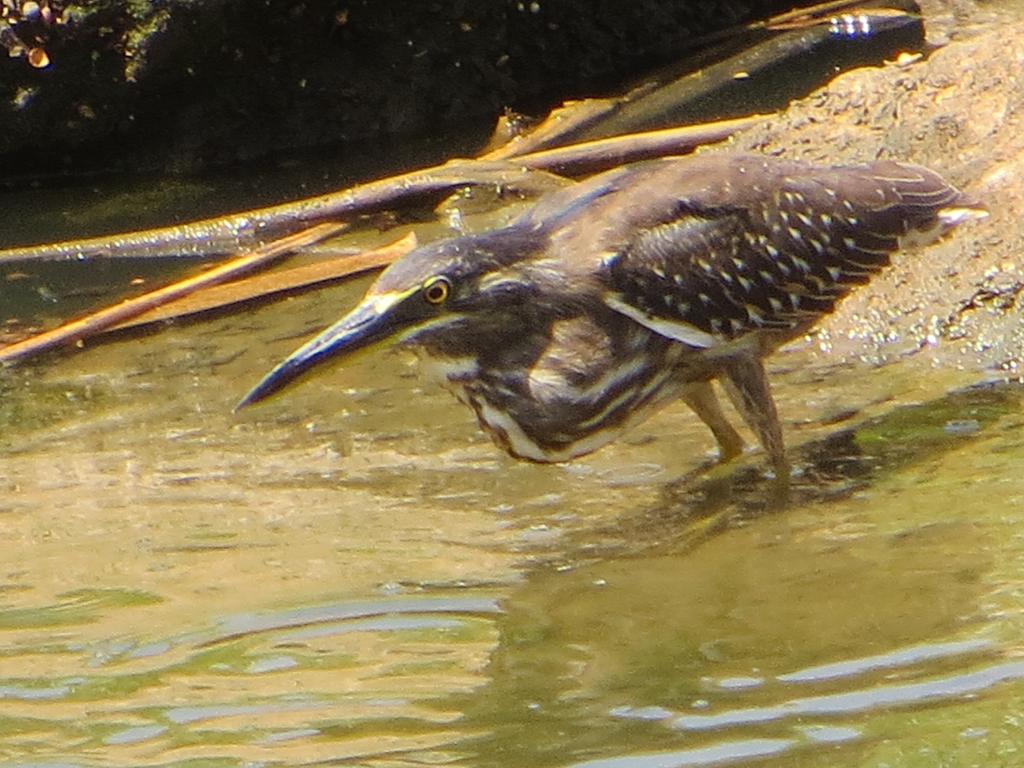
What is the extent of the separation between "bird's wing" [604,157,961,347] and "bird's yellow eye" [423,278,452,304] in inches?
23.8

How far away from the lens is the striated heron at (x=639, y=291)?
207 inches

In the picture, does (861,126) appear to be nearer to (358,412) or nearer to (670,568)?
(358,412)

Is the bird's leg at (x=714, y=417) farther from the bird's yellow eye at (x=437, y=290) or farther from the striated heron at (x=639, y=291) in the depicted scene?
the bird's yellow eye at (x=437, y=290)

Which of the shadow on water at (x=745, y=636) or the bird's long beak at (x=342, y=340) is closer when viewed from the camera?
the shadow on water at (x=745, y=636)

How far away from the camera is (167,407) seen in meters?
6.77

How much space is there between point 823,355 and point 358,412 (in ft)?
5.77

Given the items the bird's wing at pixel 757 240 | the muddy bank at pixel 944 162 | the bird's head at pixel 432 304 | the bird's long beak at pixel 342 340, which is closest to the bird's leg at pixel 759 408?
the bird's wing at pixel 757 240

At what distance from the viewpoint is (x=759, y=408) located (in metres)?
5.73

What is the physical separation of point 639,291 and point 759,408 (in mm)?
545

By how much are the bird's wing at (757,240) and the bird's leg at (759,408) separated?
0.44ft

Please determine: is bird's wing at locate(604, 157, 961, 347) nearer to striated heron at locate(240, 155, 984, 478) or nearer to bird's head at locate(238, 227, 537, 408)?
striated heron at locate(240, 155, 984, 478)

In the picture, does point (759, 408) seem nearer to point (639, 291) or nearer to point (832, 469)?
point (832, 469)

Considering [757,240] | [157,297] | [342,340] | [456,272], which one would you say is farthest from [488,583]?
[157,297]

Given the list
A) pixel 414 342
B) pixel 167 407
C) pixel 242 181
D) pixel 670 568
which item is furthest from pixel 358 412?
pixel 242 181
